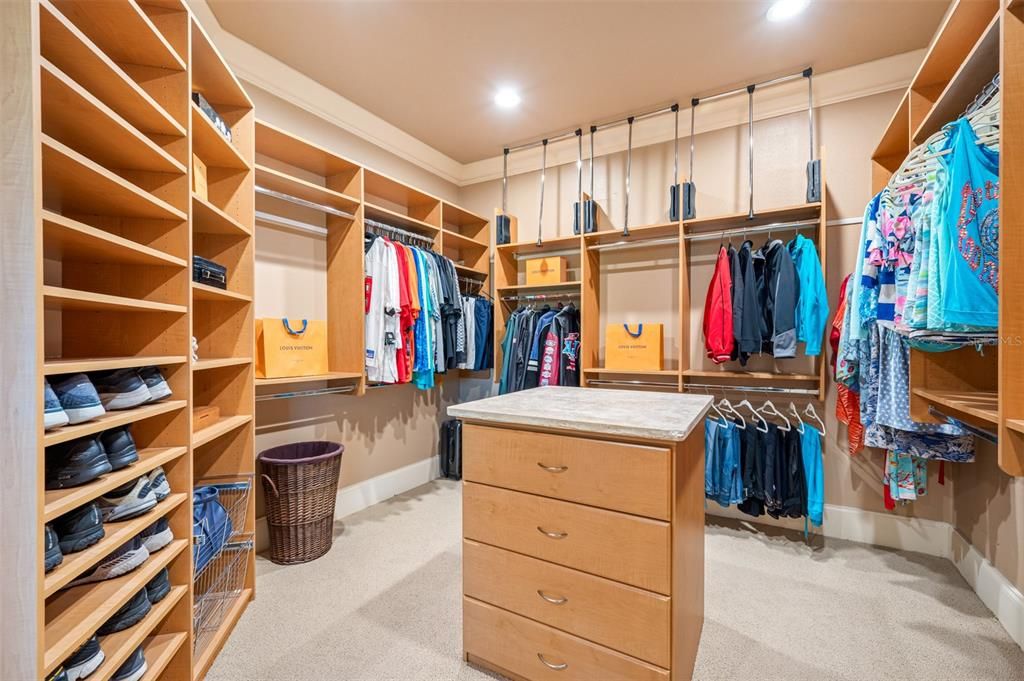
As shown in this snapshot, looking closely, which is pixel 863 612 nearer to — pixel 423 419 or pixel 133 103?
pixel 423 419

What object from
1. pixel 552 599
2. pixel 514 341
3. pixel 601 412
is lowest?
pixel 552 599

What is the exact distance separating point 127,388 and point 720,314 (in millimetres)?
2799

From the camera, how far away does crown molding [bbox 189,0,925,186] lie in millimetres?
2492

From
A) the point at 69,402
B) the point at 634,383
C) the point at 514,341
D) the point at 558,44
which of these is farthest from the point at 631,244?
→ the point at 69,402

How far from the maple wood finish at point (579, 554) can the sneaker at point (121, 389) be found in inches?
37.0

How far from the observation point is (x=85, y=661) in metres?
1.02

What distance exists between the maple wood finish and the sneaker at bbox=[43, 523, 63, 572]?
1.00 m

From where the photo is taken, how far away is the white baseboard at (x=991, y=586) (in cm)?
173

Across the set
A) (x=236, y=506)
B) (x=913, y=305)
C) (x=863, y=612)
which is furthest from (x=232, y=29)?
(x=863, y=612)

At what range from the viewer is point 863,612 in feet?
6.37

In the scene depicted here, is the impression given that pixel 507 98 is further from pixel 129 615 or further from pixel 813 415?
pixel 129 615

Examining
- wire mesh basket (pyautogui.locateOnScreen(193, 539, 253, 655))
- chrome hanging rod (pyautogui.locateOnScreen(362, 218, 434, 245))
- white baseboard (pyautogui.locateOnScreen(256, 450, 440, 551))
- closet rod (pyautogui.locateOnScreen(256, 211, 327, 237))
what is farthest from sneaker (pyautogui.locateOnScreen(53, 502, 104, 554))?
chrome hanging rod (pyautogui.locateOnScreen(362, 218, 434, 245))

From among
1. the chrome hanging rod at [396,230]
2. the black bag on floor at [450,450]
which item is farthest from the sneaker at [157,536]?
the black bag on floor at [450,450]

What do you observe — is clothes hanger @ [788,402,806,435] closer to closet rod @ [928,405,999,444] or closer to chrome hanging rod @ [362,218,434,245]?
closet rod @ [928,405,999,444]
